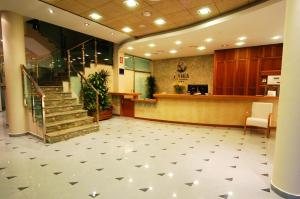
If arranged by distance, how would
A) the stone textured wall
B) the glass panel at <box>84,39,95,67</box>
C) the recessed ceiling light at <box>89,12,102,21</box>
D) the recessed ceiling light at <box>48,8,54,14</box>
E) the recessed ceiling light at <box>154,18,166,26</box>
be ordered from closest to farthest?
the recessed ceiling light at <box>48,8,54,14</box> < the recessed ceiling light at <box>89,12,102,21</box> < the recessed ceiling light at <box>154,18,166,26</box> < the glass panel at <box>84,39,95,67</box> < the stone textured wall

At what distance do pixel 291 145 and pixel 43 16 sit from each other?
6.56 meters

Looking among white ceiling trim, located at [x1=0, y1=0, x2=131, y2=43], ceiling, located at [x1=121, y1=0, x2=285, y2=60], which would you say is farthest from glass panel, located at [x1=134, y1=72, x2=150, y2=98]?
white ceiling trim, located at [x1=0, y1=0, x2=131, y2=43]

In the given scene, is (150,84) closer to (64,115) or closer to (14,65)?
(64,115)

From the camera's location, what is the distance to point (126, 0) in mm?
4445

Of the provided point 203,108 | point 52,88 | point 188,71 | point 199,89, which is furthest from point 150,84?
point 52,88

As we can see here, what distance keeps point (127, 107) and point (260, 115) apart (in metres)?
5.44

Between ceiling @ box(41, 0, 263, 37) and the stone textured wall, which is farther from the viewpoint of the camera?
the stone textured wall

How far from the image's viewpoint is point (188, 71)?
11203 millimetres

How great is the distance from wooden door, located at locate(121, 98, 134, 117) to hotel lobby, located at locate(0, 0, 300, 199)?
6 cm

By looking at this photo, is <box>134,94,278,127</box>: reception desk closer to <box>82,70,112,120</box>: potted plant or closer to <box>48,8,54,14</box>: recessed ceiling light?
<box>82,70,112,120</box>: potted plant

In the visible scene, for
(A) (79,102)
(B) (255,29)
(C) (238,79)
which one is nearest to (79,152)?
(A) (79,102)

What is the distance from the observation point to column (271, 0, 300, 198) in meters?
2.40

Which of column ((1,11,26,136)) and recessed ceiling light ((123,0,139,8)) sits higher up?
recessed ceiling light ((123,0,139,8))

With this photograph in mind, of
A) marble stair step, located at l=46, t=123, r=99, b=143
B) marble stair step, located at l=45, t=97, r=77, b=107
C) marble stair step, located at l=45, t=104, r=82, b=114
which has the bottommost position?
marble stair step, located at l=46, t=123, r=99, b=143
